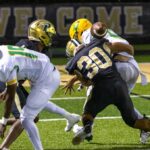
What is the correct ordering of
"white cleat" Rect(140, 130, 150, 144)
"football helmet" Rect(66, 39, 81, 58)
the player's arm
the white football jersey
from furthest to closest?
"football helmet" Rect(66, 39, 81, 58), "white cleat" Rect(140, 130, 150, 144), the player's arm, the white football jersey

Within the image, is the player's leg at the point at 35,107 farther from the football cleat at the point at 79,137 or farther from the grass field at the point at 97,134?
the grass field at the point at 97,134

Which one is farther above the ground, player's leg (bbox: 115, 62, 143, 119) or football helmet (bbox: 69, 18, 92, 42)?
football helmet (bbox: 69, 18, 92, 42)

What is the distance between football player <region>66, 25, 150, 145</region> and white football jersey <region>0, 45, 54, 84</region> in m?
0.46

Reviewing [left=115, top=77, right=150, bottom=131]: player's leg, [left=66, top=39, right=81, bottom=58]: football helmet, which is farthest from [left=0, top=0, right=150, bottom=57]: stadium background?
[left=115, top=77, right=150, bottom=131]: player's leg

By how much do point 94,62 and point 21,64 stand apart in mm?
997

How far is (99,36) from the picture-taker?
314 inches

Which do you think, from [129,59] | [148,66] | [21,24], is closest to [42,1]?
[21,24]

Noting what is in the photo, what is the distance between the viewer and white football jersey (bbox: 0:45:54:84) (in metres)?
7.04

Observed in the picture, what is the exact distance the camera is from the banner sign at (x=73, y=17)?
21016 millimetres

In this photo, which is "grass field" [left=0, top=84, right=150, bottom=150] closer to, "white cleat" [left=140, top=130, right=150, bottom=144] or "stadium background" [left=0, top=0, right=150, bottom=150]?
"white cleat" [left=140, top=130, right=150, bottom=144]

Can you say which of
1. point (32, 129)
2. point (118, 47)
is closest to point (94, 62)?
point (118, 47)

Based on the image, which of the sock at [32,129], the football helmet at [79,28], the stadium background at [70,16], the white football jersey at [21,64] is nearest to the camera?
the white football jersey at [21,64]

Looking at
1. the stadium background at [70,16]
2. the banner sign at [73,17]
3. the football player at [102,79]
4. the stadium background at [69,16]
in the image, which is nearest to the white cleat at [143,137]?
the football player at [102,79]

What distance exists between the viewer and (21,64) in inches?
284
